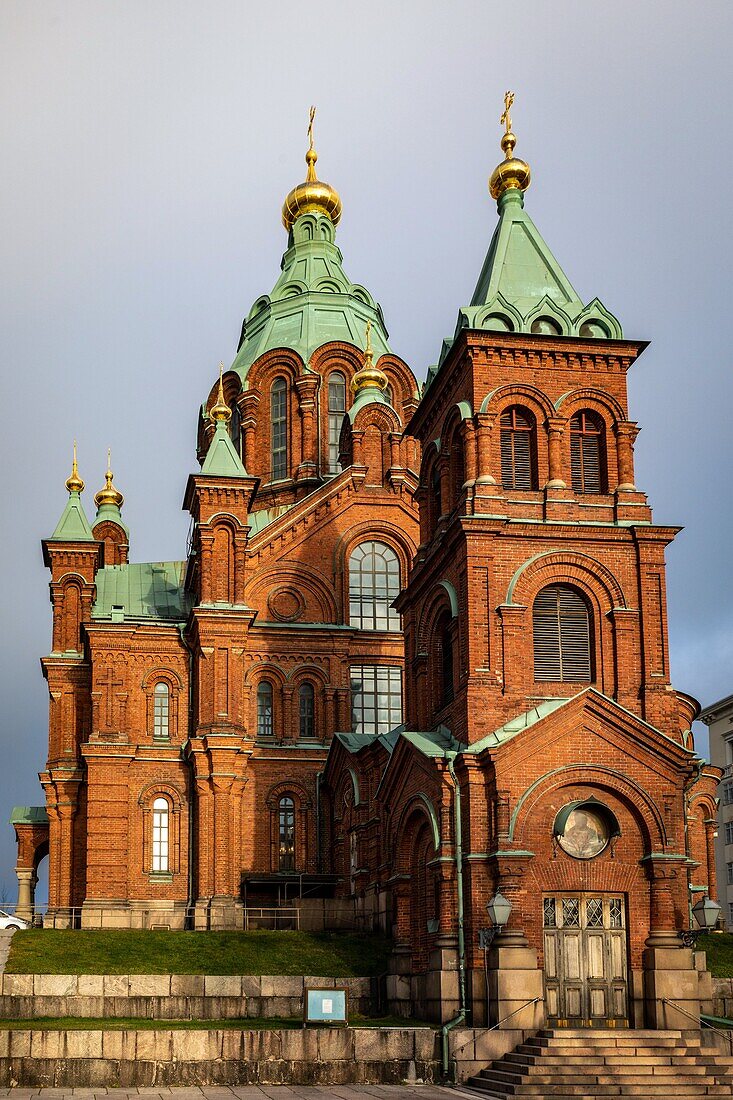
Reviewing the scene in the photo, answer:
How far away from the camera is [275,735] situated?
44156 mm

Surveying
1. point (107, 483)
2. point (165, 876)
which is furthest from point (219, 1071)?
point (107, 483)

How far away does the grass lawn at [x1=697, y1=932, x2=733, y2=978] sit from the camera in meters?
31.0

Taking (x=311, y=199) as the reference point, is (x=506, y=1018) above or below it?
below

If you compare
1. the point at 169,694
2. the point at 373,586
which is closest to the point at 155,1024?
the point at 169,694

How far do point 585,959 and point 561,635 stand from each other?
6.28 meters

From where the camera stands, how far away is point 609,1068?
24625mm

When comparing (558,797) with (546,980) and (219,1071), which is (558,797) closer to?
(546,980)

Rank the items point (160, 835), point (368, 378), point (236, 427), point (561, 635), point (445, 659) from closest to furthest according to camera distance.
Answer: point (561, 635) → point (445, 659) → point (160, 835) → point (368, 378) → point (236, 427)

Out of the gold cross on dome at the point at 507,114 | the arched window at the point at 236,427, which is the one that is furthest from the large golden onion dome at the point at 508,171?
the arched window at the point at 236,427

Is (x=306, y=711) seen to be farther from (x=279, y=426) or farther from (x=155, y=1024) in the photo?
(x=155, y=1024)

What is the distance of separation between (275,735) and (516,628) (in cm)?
1599

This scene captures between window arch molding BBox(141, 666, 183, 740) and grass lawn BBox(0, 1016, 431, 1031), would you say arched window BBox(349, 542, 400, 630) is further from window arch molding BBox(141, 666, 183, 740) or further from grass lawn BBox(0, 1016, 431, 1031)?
grass lawn BBox(0, 1016, 431, 1031)

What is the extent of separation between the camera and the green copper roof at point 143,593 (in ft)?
151

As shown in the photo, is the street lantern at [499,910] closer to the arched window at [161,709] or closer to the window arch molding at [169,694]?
the window arch molding at [169,694]
